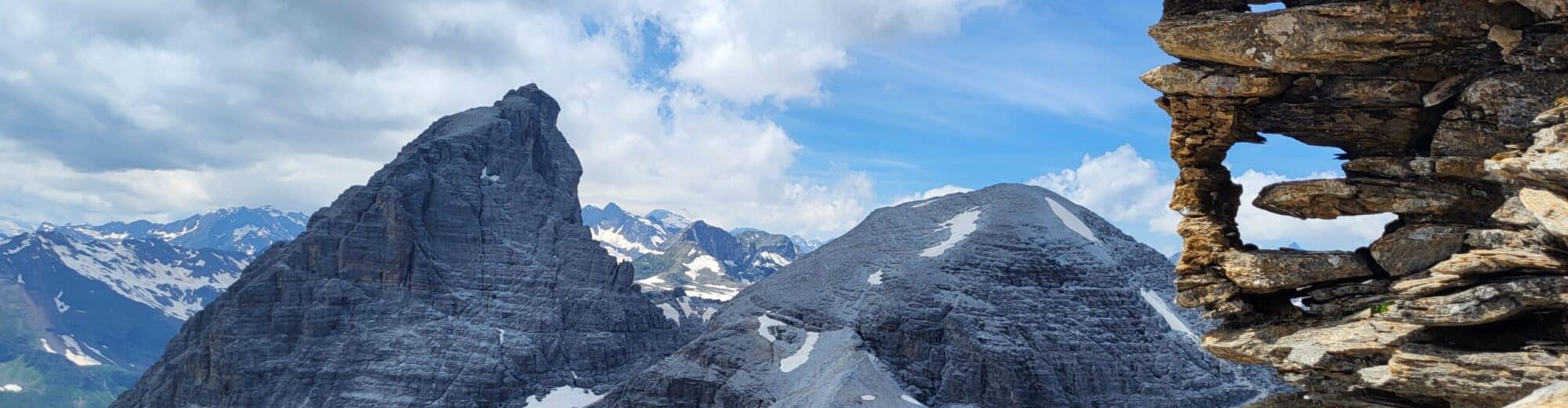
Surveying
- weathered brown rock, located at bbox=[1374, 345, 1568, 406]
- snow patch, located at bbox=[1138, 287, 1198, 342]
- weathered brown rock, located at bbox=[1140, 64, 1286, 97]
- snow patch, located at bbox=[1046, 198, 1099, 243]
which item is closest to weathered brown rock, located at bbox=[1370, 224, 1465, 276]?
weathered brown rock, located at bbox=[1374, 345, 1568, 406]

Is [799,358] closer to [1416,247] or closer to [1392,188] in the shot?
[1392,188]

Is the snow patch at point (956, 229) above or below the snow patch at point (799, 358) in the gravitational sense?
above

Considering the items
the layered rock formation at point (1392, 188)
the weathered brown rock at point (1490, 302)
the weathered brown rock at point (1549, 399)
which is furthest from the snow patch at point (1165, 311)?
the weathered brown rock at point (1549, 399)

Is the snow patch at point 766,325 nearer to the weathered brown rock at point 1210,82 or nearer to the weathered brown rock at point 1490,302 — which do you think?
the weathered brown rock at point 1210,82

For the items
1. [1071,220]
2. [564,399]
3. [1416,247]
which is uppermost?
[1071,220]

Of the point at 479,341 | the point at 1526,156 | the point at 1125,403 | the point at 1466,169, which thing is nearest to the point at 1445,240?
the point at 1466,169

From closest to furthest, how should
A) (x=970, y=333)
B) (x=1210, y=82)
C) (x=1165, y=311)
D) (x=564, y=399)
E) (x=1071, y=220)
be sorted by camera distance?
(x=1210, y=82)
(x=970, y=333)
(x=1165, y=311)
(x=1071, y=220)
(x=564, y=399)

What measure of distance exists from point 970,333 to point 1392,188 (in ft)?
347

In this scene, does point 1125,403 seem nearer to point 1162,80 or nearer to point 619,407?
point 619,407

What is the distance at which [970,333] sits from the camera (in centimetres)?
12825

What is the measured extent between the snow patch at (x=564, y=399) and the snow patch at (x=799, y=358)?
65.7 m

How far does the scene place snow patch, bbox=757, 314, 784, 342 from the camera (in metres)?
136

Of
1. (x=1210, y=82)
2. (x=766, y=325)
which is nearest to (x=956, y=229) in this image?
(x=766, y=325)

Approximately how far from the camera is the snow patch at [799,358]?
126875mm
